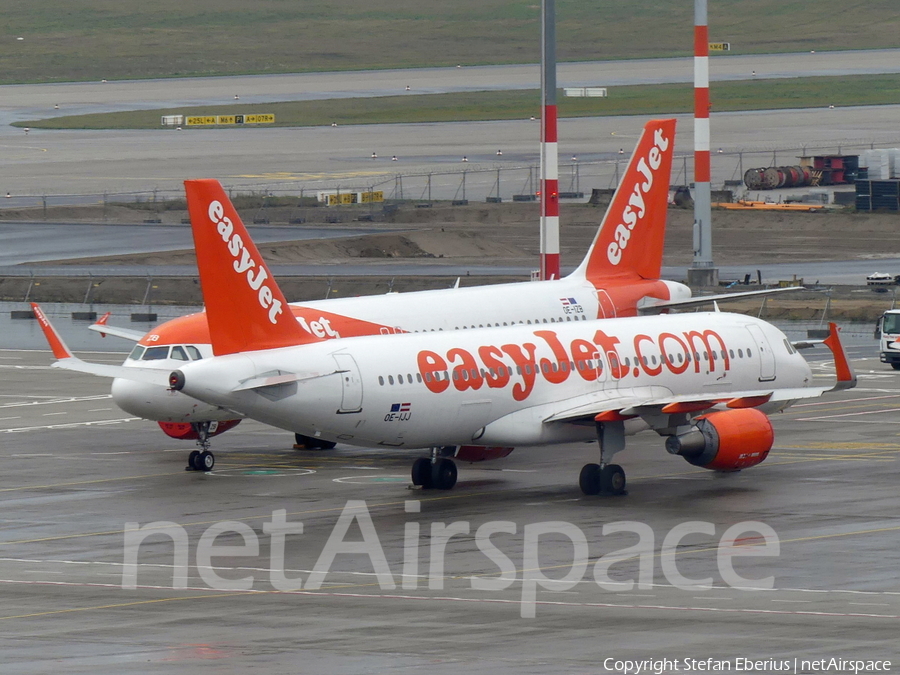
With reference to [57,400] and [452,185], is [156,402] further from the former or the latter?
[452,185]

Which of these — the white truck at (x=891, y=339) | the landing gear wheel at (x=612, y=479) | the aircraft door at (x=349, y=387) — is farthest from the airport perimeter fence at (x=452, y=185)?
the aircraft door at (x=349, y=387)

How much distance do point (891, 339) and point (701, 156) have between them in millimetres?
18271

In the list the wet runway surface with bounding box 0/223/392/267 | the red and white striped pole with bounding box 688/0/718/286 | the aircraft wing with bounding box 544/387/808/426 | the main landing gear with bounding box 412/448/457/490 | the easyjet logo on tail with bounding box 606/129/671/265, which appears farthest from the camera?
the wet runway surface with bounding box 0/223/392/267

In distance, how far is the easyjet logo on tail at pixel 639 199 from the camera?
60750mm

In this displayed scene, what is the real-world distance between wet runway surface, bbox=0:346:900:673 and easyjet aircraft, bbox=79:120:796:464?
225 centimetres

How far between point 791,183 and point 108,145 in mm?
76614

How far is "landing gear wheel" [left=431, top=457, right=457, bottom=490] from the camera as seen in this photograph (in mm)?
44719

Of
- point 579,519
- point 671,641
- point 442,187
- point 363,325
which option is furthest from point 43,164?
point 671,641

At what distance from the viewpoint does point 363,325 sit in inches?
1998

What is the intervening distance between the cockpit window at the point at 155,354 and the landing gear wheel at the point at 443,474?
29.2 ft

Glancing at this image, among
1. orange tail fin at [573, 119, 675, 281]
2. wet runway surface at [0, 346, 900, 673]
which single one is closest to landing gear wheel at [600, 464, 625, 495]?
wet runway surface at [0, 346, 900, 673]

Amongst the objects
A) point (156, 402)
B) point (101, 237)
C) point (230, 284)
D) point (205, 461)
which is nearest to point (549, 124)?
point (205, 461)

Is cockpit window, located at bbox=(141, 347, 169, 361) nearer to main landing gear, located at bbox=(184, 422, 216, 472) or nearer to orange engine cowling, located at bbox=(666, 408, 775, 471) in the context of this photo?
main landing gear, located at bbox=(184, 422, 216, 472)

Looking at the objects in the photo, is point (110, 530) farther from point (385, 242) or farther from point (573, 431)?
point (385, 242)
